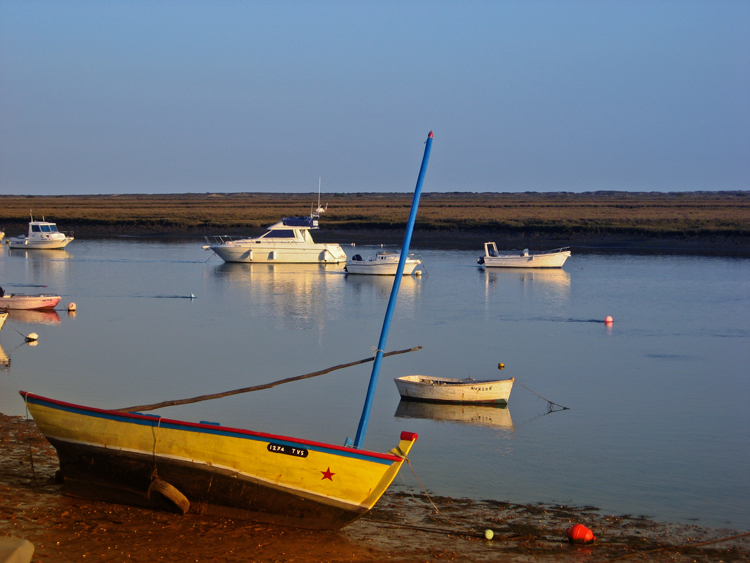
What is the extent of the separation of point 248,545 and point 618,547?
3.93 metres

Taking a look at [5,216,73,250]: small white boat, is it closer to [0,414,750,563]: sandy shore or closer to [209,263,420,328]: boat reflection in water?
[209,263,420,328]: boat reflection in water

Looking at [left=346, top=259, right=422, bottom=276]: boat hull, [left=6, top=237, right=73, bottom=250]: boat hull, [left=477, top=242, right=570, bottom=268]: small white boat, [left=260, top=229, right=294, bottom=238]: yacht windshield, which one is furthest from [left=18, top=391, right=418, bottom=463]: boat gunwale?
[left=6, top=237, right=73, bottom=250]: boat hull

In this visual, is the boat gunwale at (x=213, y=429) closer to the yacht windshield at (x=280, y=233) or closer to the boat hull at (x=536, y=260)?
the boat hull at (x=536, y=260)

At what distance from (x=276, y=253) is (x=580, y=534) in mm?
39440

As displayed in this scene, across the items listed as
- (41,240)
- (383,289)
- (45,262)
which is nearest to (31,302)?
(383,289)

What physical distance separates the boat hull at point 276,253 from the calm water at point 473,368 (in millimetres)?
9066

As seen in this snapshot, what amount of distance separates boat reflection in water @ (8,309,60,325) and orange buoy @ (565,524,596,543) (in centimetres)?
1908

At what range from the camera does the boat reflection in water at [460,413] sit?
13922 millimetres

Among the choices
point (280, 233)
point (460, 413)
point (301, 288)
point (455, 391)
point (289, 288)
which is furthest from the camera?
point (280, 233)

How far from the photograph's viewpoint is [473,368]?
1819 cm

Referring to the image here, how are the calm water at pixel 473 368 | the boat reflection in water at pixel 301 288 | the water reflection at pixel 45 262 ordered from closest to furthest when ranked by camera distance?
the calm water at pixel 473 368
the boat reflection in water at pixel 301 288
the water reflection at pixel 45 262

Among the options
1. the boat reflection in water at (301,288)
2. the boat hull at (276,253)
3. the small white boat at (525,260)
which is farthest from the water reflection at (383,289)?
the small white boat at (525,260)

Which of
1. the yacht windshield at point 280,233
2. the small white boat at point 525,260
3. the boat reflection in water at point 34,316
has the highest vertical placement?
the yacht windshield at point 280,233

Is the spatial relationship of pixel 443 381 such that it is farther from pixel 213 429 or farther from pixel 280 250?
pixel 280 250
